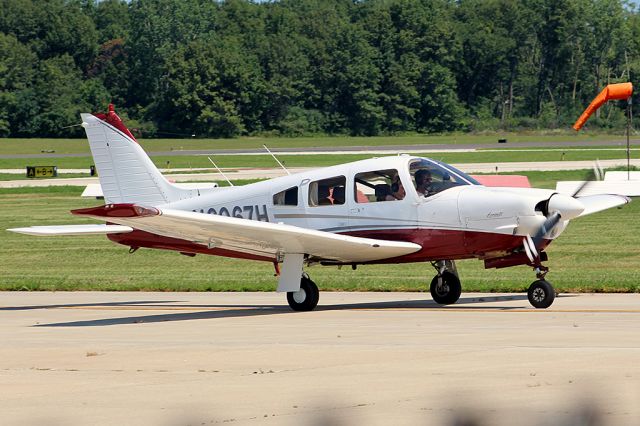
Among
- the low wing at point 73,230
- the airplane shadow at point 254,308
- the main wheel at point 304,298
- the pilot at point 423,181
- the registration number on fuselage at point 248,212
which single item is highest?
the pilot at point 423,181

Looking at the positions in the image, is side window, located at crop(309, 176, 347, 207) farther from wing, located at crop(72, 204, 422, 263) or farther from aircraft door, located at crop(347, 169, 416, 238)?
wing, located at crop(72, 204, 422, 263)

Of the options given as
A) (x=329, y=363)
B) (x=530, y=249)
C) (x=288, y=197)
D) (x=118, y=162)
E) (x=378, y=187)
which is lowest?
(x=329, y=363)

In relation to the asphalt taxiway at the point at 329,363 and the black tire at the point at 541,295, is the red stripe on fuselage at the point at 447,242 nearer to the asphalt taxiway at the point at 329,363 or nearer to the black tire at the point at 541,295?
the black tire at the point at 541,295

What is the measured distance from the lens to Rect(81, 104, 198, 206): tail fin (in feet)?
57.9

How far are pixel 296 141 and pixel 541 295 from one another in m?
83.7

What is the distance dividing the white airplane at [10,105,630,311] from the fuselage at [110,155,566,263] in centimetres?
1

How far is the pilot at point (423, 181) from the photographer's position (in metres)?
15.8

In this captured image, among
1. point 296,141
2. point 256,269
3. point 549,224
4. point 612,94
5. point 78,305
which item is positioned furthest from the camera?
point 296,141

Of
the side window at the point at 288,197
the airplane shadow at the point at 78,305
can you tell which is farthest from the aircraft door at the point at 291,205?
the airplane shadow at the point at 78,305

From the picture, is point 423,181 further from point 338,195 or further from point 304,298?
point 304,298

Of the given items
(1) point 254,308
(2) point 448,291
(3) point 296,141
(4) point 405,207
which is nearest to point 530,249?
(2) point 448,291

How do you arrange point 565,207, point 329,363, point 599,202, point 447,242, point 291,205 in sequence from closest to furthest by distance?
point 329,363
point 565,207
point 447,242
point 291,205
point 599,202

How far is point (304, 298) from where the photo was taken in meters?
16.0

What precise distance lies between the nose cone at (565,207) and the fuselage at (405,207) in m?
0.19
